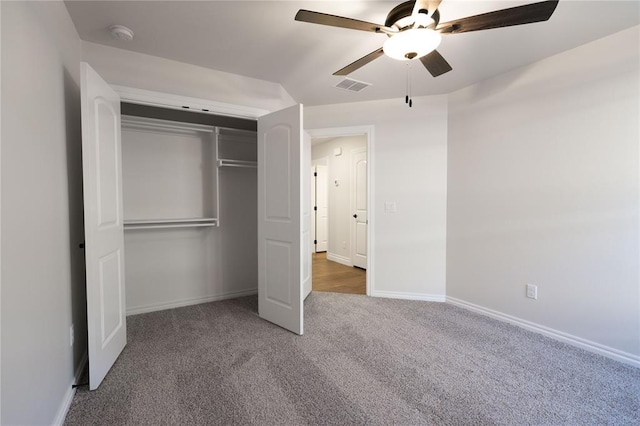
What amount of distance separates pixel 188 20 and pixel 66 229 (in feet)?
5.28

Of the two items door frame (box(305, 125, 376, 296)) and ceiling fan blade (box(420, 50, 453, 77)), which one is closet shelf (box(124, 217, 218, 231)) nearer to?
door frame (box(305, 125, 376, 296))

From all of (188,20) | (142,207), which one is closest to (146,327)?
(142,207)

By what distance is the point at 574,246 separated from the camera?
2.45 metres

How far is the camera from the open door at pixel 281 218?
2.56 meters

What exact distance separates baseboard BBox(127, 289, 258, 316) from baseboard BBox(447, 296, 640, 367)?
2.69 metres

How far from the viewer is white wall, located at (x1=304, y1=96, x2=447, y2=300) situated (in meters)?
3.49

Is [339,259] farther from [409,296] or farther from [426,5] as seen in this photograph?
[426,5]

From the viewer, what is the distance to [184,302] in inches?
130

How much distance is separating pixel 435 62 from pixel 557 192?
1.67m

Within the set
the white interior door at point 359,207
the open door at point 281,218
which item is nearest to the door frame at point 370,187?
the open door at point 281,218

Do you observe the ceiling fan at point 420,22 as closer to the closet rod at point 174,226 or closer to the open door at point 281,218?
the open door at point 281,218

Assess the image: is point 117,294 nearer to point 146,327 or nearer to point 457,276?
point 146,327

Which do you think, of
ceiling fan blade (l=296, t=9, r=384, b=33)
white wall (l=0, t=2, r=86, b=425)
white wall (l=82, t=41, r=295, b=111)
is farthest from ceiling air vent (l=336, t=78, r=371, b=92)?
white wall (l=0, t=2, r=86, b=425)

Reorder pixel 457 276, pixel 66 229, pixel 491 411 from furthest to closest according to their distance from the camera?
pixel 457 276 → pixel 66 229 → pixel 491 411
